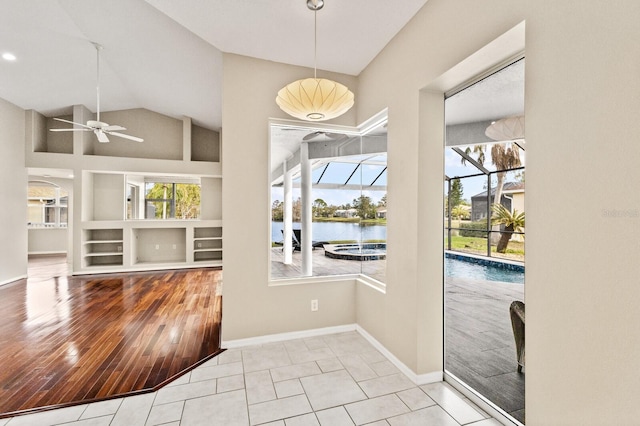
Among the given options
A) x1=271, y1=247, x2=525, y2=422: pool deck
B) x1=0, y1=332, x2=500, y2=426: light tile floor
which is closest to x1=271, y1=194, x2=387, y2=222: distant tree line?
x1=271, y1=247, x2=525, y2=422: pool deck

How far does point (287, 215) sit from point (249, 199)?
53cm

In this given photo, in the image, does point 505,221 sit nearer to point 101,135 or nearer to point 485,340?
point 485,340

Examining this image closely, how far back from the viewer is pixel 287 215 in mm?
3416

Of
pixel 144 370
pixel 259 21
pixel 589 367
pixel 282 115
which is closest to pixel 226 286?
pixel 144 370

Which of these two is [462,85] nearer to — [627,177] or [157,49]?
[627,177]

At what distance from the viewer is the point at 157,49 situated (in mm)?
4211

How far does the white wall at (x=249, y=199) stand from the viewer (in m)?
3.01

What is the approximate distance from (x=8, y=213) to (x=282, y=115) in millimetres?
6617

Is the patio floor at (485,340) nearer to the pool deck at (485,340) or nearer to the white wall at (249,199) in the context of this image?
the pool deck at (485,340)

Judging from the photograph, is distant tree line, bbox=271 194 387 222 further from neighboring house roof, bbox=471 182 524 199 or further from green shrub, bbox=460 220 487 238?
neighboring house roof, bbox=471 182 524 199

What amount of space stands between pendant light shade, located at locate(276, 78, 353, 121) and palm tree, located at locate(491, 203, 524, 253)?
53.2 inches

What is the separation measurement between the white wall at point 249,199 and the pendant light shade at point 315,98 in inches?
32.5

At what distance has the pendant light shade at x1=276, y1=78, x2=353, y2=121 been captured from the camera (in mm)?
2121

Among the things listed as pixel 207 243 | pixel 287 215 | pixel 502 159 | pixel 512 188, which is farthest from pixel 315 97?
pixel 207 243
